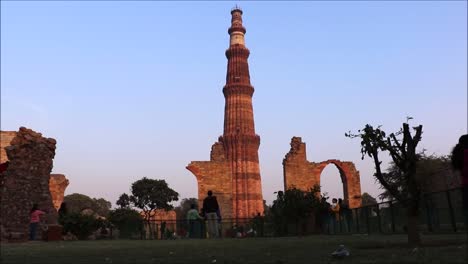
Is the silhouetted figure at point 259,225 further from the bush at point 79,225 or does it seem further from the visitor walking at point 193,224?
the bush at point 79,225

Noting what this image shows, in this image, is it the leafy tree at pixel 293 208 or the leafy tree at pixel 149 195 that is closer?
the leafy tree at pixel 293 208

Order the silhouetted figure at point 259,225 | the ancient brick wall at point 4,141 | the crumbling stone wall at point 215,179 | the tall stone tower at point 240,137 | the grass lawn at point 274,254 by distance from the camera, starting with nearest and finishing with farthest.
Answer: the grass lawn at point 274,254
the silhouetted figure at point 259,225
the ancient brick wall at point 4,141
the crumbling stone wall at point 215,179
the tall stone tower at point 240,137

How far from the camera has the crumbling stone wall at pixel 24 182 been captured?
14.9m

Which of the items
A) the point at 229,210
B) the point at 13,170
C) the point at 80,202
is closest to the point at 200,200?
the point at 229,210

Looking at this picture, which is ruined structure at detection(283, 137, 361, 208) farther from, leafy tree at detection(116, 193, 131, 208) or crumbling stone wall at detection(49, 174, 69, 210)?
leafy tree at detection(116, 193, 131, 208)

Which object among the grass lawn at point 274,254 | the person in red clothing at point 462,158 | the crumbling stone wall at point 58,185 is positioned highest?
the crumbling stone wall at point 58,185

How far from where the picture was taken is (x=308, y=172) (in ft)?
107

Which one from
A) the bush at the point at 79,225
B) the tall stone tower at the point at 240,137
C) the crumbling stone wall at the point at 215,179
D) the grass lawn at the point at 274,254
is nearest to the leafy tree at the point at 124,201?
the tall stone tower at the point at 240,137

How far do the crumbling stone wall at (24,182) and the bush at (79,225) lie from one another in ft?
2.69

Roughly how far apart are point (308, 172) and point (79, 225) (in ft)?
64.3

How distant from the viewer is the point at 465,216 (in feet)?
28.6

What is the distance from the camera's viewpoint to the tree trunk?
645cm

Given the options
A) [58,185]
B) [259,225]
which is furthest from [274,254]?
[58,185]

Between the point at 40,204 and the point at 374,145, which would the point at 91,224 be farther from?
the point at 374,145
